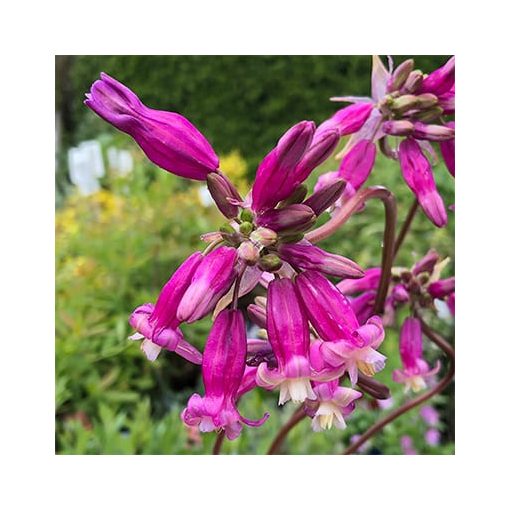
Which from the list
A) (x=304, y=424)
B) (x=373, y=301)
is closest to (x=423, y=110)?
(x=373, y=301)

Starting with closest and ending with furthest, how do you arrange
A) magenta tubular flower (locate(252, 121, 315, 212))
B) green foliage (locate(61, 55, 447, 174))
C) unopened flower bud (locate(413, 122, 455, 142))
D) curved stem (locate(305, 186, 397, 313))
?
magenta tubular flower (locate(252, 121, 315, 212)) → curved stem (locate(305, 186, 397, 313)) → unopened flower bud (locate(413, 122, 455, 142)) → green foliage (locate(61, 55, 447, 174))

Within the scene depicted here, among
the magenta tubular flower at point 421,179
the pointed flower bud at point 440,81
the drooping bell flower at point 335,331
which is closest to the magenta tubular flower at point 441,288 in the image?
the magenta tubular flower at point 421,179

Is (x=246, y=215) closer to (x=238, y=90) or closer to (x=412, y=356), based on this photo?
(x=412, y=356)

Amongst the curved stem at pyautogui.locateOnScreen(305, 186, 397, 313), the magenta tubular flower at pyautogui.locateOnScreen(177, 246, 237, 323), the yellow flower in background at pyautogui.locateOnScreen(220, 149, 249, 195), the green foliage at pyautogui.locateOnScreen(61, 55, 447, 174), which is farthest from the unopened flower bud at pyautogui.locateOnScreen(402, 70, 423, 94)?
the yellow flower in background at pyautogui.locateOnScreen(220, 149, 249, 195)

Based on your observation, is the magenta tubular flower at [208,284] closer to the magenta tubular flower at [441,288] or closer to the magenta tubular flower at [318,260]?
the magenta tubular flower at [318,260]

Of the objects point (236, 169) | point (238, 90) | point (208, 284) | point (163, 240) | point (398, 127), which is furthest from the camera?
point (238, 90)

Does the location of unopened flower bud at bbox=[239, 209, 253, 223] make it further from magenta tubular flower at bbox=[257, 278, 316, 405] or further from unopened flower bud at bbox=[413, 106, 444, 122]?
unopened flower bud at bbox=[413, 106, 444, 122]

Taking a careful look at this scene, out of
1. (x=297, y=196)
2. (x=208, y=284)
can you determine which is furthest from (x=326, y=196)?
(x=208, y=284)

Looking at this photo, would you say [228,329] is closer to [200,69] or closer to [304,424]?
[304,424]
